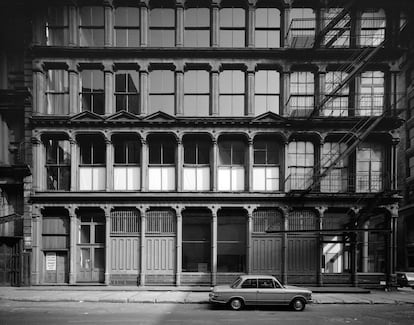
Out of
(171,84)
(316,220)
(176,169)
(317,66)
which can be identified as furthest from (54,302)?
(317,66)

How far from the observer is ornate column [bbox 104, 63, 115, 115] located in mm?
19766

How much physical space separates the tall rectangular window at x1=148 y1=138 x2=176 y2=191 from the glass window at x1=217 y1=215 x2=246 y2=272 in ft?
12.6

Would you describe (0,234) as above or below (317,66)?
below

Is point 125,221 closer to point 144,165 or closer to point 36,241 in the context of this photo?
point 144,165

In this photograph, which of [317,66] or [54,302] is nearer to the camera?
[54,302]

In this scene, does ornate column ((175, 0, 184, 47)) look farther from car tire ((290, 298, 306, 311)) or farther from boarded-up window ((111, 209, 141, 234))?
car tire ((290, 298, 306, 311))

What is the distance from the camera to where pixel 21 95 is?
64.0 feet

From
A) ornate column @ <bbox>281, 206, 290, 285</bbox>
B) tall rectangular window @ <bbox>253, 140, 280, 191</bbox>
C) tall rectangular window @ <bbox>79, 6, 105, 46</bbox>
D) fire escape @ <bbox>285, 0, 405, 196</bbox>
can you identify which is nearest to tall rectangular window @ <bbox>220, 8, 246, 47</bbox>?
fire escape @ <bbox>285, 0, 405, 196</bbox>

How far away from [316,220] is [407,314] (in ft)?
22.6

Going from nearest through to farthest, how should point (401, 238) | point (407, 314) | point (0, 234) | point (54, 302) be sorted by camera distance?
point (407, 314) < point (54, 302) < point (0, 234) < point (401, 238)

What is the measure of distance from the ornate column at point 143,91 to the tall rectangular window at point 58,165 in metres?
5.05

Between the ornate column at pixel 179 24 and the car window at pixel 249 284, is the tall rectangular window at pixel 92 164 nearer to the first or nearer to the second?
the ornate column at pixel 179 24

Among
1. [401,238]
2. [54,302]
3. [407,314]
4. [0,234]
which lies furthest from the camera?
[401,238]

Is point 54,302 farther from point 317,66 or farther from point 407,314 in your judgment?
point 317,66
